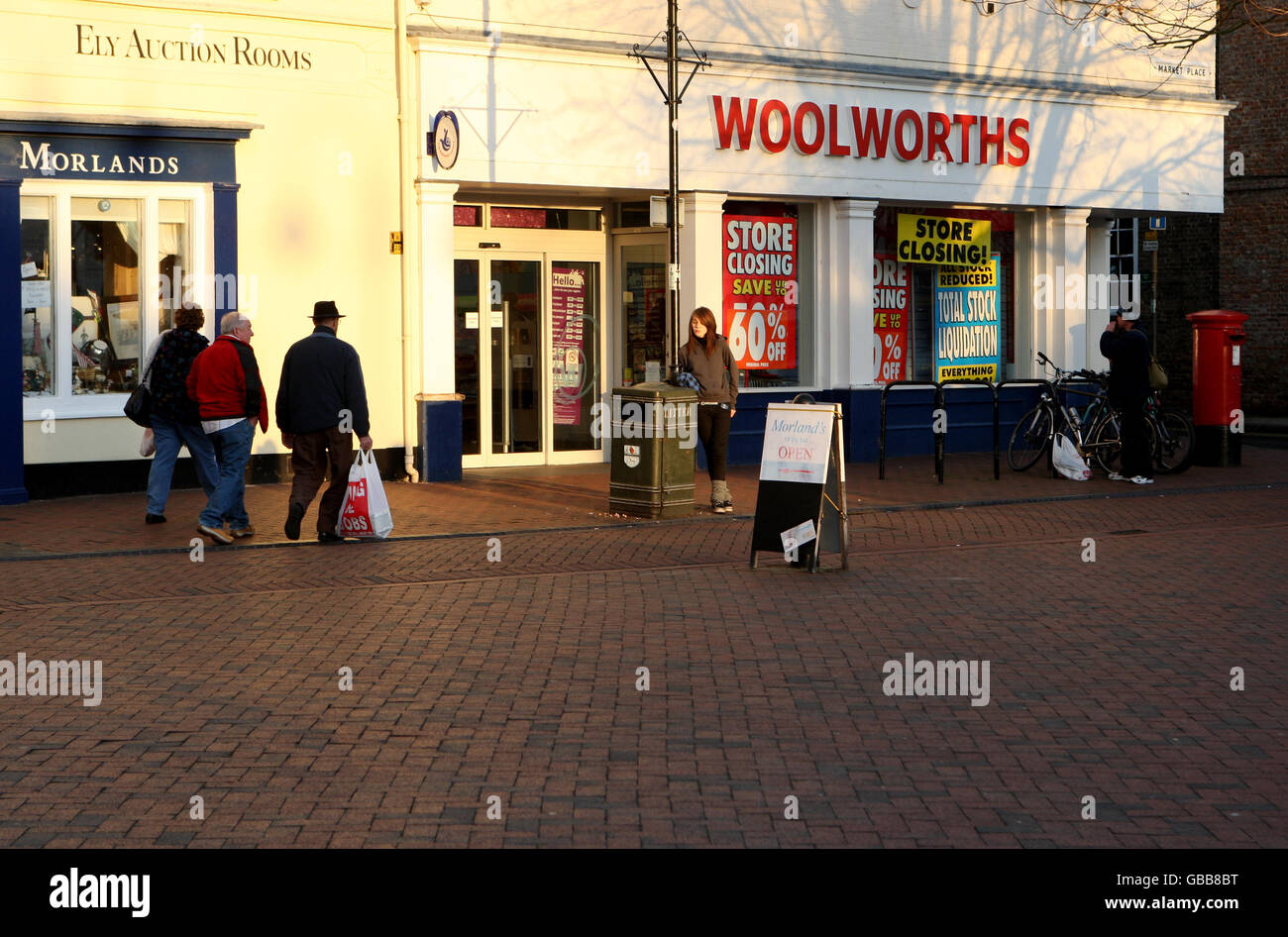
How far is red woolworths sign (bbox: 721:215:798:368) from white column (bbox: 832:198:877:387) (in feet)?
1.85

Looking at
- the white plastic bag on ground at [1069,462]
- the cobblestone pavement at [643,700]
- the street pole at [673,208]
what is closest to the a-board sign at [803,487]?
the cobblestone pavement at [643,700]

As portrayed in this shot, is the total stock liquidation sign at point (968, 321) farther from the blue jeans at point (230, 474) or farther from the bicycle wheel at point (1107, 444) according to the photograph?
the blue jeans at point (230, 474)

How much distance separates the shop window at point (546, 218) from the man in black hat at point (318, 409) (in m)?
6.03

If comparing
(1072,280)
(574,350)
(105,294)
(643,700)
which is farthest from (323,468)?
(1072,280)

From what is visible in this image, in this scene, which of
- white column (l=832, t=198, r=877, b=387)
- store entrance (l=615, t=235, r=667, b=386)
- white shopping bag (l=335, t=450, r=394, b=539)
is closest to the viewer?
white shopping bag (l=335, t=450, r=394, b=539)

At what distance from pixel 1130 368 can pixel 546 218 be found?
6.88m

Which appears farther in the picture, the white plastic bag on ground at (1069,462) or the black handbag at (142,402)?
the white plastic bag on ground at (1069,462)

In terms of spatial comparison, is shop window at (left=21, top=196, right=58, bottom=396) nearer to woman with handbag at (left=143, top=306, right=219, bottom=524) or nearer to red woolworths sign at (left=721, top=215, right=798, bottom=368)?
woman with handbag at (left=143, top=306, right=219, bottom=524)

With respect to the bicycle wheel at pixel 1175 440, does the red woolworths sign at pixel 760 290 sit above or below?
above

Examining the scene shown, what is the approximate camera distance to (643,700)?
7133 millimetres

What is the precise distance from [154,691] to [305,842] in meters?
2.53

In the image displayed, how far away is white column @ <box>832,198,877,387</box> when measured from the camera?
19688mm

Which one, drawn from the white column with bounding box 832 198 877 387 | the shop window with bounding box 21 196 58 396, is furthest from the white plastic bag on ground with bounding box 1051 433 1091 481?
the shop window with bounding box 21 196 58 396

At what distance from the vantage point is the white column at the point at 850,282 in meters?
19.7
